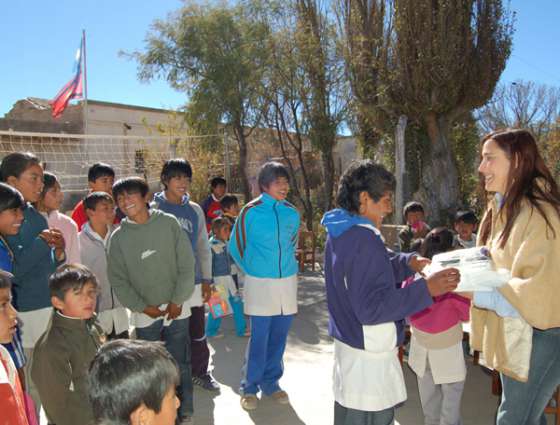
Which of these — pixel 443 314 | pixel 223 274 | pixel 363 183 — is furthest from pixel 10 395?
pixel 223 274

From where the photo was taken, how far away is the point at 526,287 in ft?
6.26

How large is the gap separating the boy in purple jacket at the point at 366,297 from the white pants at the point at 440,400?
30.4 inches

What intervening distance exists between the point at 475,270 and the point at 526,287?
0.19 m

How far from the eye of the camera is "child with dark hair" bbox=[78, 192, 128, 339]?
348 centimetres

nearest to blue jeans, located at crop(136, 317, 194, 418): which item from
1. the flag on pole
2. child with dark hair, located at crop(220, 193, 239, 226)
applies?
child with dark hair, located at crop(220, 193, 239, 226)

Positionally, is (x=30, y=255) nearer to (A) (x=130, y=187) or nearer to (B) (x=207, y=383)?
(A) (x=130, y=187)

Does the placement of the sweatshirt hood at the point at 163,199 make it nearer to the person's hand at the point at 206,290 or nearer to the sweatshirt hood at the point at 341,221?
the person's hand at the point at 206,290

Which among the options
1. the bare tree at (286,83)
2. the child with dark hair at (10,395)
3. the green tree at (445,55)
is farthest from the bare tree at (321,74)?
the child with dark hair at (10,395)

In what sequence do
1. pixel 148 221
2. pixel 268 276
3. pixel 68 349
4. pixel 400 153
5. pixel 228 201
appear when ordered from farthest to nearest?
pixel 400 153
pixel 228 201
pixel 268 276
pixel 148 221
pixel 68 349

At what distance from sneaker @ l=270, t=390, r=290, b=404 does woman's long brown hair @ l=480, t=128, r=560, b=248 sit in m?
2.20

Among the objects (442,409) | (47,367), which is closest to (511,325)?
(442,409)

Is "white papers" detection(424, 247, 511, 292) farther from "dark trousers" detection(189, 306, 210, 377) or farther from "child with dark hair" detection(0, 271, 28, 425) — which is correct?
"dark trousers" detection(189, 306, 210, 377)

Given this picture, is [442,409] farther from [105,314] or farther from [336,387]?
[105,314]

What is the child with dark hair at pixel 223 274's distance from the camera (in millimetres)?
5211
